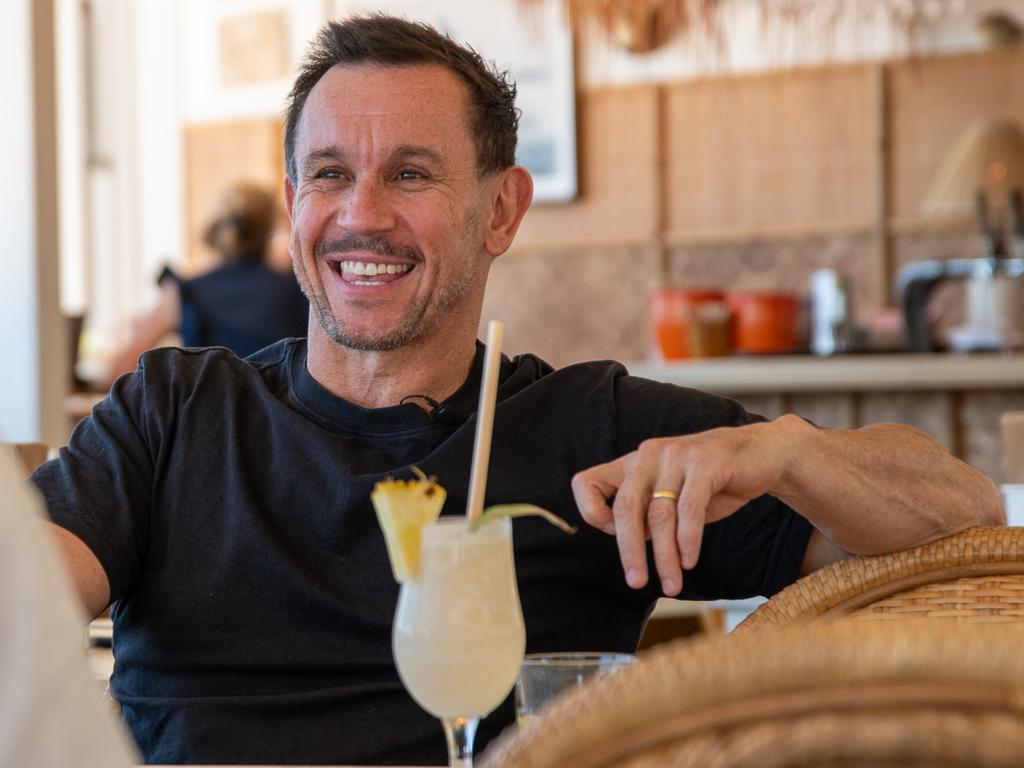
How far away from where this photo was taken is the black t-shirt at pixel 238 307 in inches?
179

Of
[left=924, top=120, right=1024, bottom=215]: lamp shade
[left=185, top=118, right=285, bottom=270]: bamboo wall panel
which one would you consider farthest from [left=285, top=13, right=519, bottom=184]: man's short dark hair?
[left=185, top=118, right=285, bottom=270]: bamboo wall panel

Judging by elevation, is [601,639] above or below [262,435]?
below

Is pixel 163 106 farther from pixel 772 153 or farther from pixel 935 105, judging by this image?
pixel 935 105

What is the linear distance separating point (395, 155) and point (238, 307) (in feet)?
9.74

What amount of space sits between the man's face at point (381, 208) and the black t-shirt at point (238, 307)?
2871 millimetres

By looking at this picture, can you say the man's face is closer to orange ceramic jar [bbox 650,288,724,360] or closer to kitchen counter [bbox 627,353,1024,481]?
kitchen counter [bbox 627,353,1024,481]

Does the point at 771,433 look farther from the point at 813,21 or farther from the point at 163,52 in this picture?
the point at 163,52

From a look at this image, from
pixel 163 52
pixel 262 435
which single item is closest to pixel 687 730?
pixel 262 435

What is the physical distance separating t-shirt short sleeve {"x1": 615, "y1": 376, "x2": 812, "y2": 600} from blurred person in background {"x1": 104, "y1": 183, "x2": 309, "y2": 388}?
3.05 metres

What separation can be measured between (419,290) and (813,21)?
20.0 ft

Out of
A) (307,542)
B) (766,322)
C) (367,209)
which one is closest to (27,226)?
(766,322)

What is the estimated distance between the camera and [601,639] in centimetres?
155

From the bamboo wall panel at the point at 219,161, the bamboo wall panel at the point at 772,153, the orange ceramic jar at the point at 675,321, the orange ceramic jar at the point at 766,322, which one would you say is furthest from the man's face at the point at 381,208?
the bamboo wall panel at the point at 219,161

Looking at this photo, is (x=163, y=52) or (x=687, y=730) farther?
(x=163, y=52)
